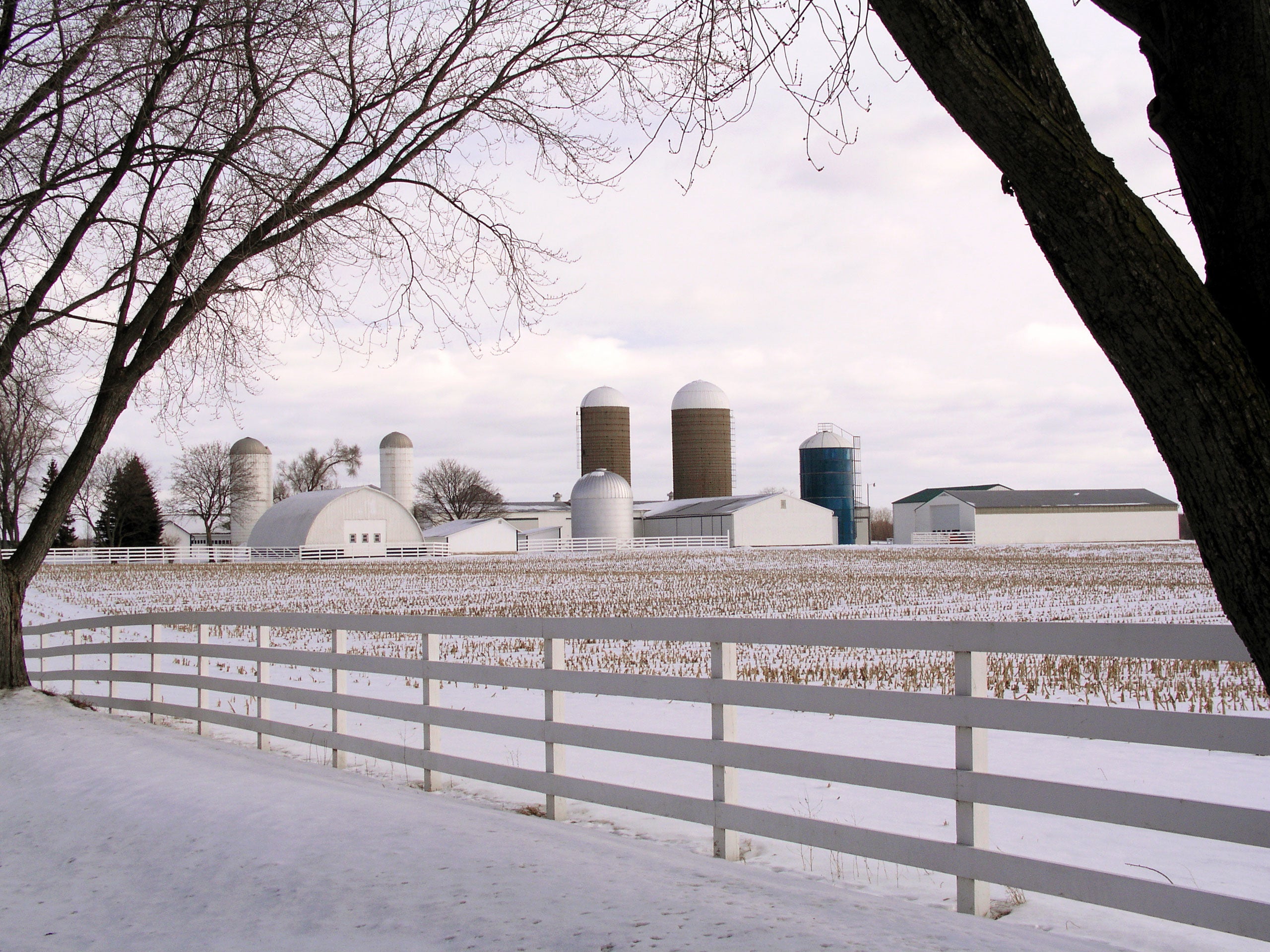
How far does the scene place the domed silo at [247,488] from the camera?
84.6 meters

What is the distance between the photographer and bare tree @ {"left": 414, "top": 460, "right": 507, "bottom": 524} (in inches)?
4267

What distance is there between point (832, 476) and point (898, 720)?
74.9m

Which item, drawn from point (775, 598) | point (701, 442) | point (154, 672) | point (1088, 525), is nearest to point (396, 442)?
point (701, 442)

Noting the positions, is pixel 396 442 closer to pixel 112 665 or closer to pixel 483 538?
pixel 483 538

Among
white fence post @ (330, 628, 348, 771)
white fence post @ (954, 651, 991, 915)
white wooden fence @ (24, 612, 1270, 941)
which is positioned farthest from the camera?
white fence post @ (330, 628, 348, 771)

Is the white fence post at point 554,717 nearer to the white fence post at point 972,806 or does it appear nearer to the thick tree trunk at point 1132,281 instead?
the white fence post at point 972,806

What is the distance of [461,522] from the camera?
271 feet

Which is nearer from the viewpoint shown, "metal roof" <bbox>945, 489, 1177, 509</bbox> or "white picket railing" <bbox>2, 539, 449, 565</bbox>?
"white picket railing" <bbox>2, 539, 449, 565</bbox>

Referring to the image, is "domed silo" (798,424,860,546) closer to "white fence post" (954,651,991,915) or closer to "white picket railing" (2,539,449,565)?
"white picket railing" (2,539,449,565)

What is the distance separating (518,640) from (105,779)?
459 inches

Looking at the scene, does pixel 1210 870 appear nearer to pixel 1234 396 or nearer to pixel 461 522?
pixel 1234 396

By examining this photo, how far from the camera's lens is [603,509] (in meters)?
71.2

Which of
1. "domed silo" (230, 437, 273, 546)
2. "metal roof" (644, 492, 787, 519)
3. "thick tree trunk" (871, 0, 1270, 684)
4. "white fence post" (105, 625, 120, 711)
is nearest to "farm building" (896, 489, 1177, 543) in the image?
"metal roof" (644, 492, 787, 519)

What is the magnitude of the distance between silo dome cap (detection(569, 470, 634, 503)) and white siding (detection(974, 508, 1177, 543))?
27549 mm
